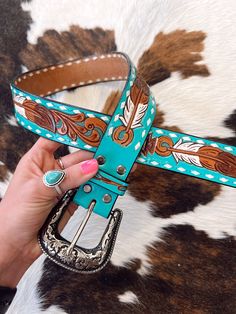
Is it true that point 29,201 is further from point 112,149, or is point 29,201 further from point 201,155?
point 201,155

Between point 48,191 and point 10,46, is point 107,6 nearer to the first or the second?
point 10,46

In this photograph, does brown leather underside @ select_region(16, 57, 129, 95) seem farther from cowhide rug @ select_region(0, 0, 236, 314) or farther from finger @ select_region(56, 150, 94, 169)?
finger @ select_region(56, 150, 94, 169)

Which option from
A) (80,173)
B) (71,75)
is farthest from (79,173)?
(71,75)

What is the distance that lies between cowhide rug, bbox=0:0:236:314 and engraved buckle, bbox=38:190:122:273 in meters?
0.08

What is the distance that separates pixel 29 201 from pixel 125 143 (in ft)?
0.54

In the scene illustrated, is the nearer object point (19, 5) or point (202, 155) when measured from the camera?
point (202, 155)

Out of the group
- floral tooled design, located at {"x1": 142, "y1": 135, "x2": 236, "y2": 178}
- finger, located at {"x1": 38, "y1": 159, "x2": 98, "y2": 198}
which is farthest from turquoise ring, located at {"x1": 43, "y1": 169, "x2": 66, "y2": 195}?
floral tooled design, located at {"x1": 142, "y1": 135, "x2": 236, "y2": 178}

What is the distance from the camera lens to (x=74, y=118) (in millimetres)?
621

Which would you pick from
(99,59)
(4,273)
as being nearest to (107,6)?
(99,59)

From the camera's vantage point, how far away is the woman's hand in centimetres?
63

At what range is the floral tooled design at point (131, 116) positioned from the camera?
2.00ft

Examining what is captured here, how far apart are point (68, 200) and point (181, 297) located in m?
0.23

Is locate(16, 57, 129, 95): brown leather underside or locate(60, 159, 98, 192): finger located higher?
locate(16, 57, 129, 95): brown leather underside

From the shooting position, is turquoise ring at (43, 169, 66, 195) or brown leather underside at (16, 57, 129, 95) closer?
turquoise ring at (43, 169, 66, 195)
